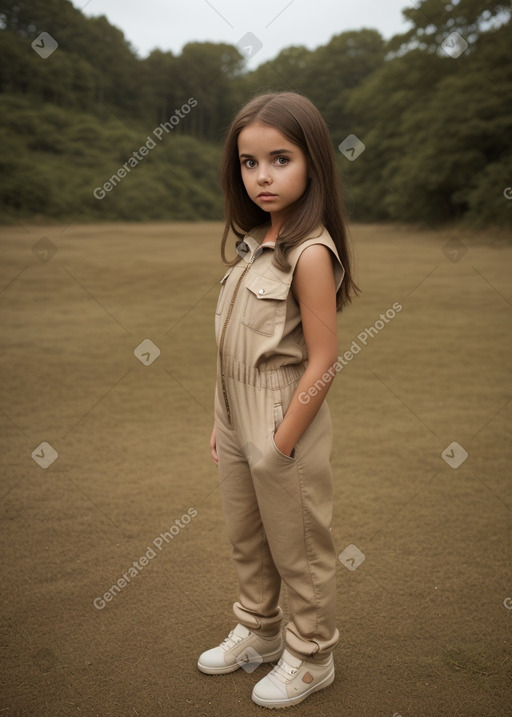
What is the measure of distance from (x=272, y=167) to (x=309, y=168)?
8 centimetres

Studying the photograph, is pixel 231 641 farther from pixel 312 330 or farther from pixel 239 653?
pixel 312 330

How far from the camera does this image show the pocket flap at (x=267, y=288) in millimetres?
1285

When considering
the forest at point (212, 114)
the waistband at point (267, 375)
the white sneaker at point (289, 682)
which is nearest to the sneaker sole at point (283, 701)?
the white sneaker at point (289, 682)

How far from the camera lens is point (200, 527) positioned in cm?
235

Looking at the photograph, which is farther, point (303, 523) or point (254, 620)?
point (254, 620)

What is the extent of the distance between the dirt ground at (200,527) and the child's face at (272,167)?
44.9 inches

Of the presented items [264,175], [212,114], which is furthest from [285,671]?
[212,114]

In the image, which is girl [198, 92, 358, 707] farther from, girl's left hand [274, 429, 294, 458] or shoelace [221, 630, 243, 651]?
shoelace [221, 630, 243, 651]

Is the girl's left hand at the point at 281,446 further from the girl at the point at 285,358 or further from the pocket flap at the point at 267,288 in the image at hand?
→ the pocket flap at the point at 267,288

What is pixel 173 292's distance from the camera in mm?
7938

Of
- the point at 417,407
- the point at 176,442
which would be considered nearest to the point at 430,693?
the point at 176,442

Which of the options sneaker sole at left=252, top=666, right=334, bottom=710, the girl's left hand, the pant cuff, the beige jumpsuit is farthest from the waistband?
sneaker sole at left=252, top=666, right=334, bottom=710

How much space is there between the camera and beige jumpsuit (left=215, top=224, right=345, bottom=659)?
132 centimetres

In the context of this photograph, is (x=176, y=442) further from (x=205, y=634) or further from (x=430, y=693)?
(x=430, y=693)
